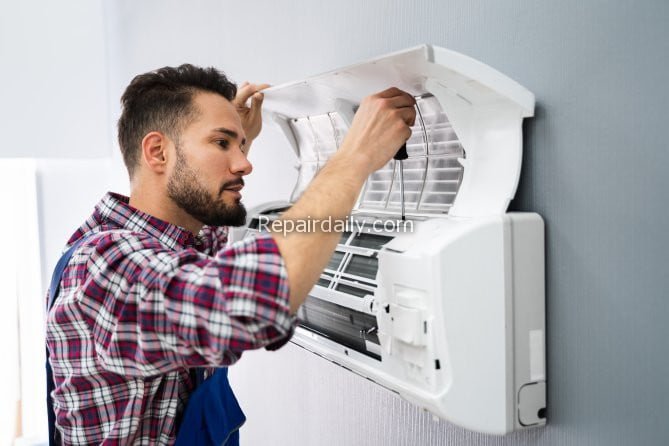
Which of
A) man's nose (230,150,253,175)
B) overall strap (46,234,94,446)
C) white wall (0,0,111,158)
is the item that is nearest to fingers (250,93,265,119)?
man's nose (230,150,253,175)

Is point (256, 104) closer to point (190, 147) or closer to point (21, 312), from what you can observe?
point (190, 147)

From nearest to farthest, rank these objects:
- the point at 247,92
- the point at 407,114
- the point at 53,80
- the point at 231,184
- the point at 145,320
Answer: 1. the point at 145,320
2. the point at 407,114
3. the point at 231,184
4. the point at 247,92
5. the point at 53,80

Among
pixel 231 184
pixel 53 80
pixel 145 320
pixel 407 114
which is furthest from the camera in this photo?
pixel 53 80

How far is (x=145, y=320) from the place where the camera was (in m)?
0.79

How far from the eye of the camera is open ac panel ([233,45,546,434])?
85cm

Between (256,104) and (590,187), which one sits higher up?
(256,104)

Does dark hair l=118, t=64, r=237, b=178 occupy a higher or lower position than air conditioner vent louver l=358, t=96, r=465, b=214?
higher

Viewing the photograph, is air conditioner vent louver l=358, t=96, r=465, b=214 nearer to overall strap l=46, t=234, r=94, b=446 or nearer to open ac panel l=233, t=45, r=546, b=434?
open ac panel l=233, t=45, r=546, b=434

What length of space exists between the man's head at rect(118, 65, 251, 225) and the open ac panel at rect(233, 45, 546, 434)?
7.4 inches

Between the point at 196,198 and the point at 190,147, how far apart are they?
9 cm

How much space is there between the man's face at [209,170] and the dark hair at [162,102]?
0.03m

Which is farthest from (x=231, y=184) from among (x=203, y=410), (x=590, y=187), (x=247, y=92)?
(x=590, y=187)

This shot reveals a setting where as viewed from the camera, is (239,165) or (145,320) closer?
(145,320)

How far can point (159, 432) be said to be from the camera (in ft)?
3.47
